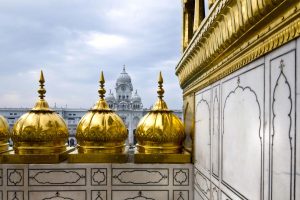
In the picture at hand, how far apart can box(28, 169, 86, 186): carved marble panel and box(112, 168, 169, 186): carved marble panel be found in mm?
295

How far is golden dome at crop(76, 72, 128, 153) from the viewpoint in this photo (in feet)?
9.89

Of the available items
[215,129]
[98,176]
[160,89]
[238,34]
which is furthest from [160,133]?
[238,34]

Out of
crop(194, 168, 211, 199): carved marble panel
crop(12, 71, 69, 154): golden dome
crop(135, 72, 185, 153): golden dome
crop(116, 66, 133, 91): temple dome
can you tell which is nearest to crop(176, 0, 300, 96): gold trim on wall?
crop(135, 72, 185, 153): golden dome

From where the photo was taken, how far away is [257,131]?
57.0 inches

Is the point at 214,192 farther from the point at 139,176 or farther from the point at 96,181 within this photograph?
the point at 96,181

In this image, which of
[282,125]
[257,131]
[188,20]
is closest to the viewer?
[282,125]

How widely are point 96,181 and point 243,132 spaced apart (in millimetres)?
1670

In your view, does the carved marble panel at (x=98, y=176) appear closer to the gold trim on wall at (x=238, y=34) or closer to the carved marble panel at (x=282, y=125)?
the gold trim on wall at (x=238, y=34)

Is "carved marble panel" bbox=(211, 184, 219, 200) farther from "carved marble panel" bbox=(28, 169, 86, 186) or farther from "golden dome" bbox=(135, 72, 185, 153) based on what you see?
"carved marble panel" bbox=(28, 169, 86, 186)

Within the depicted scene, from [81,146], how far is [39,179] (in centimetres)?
46

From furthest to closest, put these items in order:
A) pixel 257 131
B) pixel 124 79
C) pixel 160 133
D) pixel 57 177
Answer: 1. pixel 124 79
2. pixel 160 133
3. pixel 57 177
4. pixel 257 131

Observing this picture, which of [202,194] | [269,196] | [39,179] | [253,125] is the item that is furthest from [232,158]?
[39,179]

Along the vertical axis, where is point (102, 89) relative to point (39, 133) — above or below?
above

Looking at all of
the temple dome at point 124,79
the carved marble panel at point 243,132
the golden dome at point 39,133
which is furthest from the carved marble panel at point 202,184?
the temple dome at point 124,79
